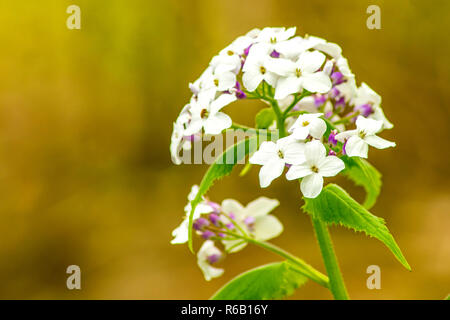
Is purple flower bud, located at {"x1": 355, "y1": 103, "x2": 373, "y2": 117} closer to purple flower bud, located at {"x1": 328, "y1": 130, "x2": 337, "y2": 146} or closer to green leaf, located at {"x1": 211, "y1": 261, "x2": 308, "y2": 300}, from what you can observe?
purple flower bud, located at {"x1": 328, "y1": 130, "x2": 337, "y2": 146}

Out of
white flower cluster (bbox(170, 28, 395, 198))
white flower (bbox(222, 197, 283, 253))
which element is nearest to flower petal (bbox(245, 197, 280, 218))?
white flower (bbox(222, 197, 283, 253))

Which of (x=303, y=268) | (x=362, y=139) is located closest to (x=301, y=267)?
(x=303, y=268)

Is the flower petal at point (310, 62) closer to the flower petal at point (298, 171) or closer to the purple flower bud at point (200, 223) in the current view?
the flower petal at point (298, 171)

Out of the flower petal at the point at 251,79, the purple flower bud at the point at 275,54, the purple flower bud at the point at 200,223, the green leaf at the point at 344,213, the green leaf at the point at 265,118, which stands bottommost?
the purple flower bud at the point at 200,223

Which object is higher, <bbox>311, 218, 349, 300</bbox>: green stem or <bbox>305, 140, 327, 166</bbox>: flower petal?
<bbox>305, 140, 327, 166</bbox>: flower petal

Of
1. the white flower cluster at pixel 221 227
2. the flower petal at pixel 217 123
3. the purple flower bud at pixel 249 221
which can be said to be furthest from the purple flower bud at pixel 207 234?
the flower petal at pixel 217 123

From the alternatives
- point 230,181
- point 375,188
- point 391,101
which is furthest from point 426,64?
point 375,188
